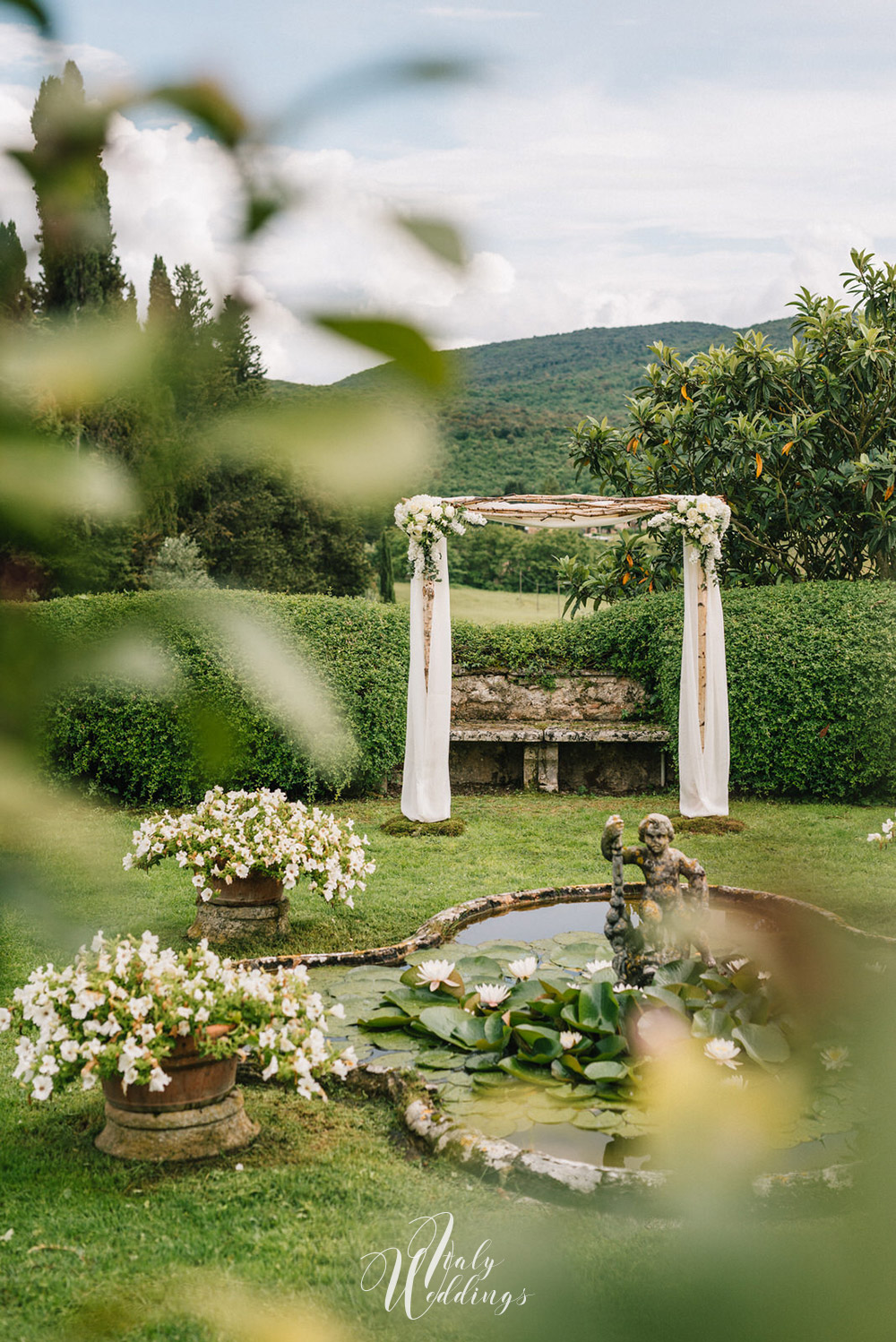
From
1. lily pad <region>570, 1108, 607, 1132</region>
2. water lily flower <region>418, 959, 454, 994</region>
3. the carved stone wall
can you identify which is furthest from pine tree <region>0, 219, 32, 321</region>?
the carved stone wall

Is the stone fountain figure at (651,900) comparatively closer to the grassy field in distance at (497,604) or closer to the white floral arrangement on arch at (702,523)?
the white floral arrangement on arch at (702,523)

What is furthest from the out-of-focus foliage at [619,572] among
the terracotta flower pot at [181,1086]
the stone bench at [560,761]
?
the terracotta flower pot at [181,1086]

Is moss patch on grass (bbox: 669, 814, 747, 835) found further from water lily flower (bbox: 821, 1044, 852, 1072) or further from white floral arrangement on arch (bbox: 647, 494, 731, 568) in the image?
water lily flower (bbox: 821, 1044, 852, 1072)

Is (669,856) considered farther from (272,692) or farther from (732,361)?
(732,361)

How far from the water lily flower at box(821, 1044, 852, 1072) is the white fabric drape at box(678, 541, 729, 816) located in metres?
7.33

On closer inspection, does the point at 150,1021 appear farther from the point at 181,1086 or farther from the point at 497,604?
the point at 497,604

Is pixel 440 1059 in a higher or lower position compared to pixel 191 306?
lower

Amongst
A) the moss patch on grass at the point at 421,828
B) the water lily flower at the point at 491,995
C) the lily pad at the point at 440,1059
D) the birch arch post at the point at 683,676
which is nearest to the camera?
the lily pad at the point at 440,1059

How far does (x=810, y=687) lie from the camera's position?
8.70 metres

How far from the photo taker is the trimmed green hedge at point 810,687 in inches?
340

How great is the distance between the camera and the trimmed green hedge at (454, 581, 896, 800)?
8641 millimetres

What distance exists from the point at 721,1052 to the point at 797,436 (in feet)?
26.0

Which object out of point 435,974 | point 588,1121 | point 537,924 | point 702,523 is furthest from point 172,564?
point 702,523

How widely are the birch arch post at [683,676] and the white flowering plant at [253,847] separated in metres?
2.86
